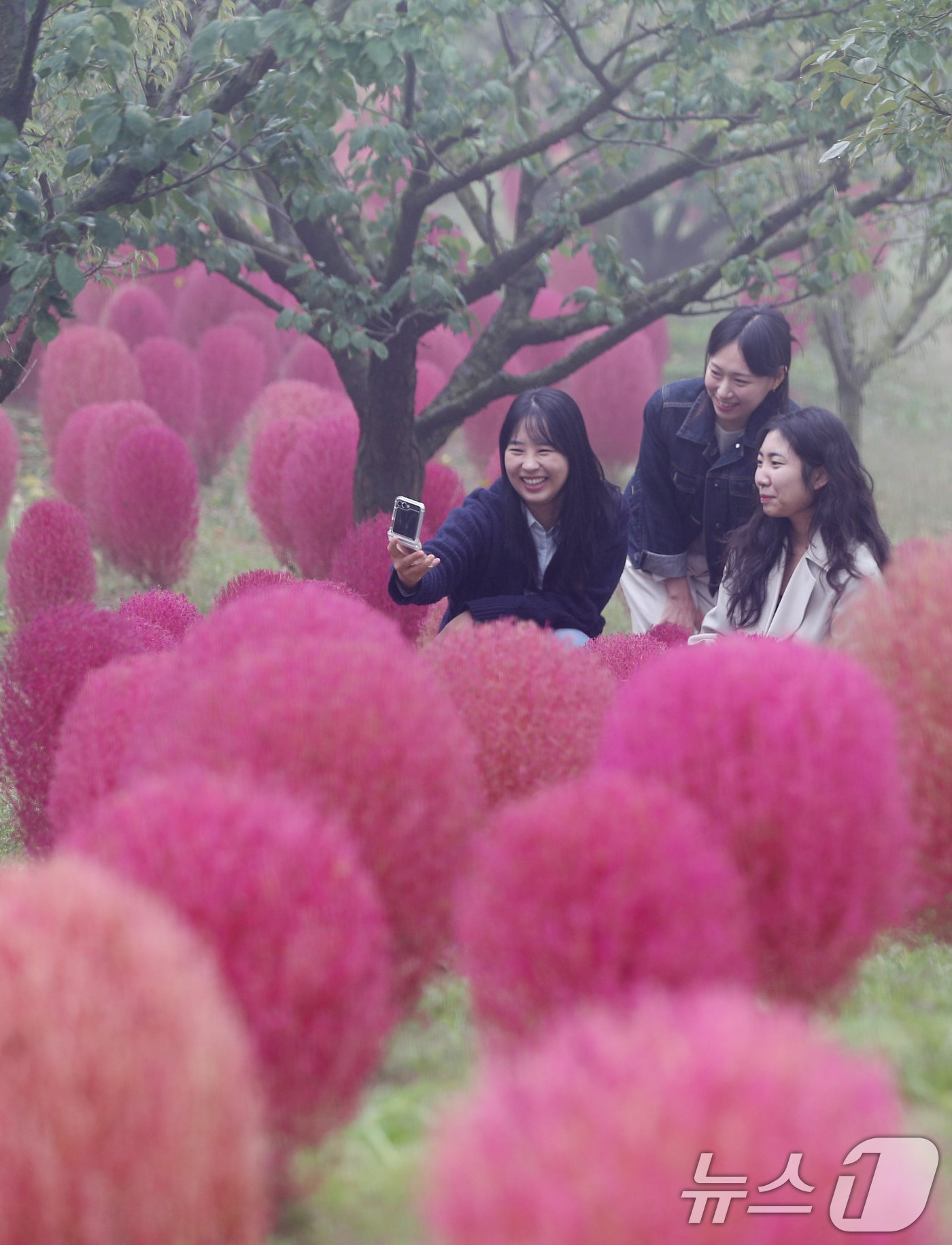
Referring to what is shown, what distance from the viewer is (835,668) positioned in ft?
7.54

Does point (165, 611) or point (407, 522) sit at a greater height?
point (407, 522)

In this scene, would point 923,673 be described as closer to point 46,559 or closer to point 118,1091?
point 118,1091

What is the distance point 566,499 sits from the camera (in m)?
4.63

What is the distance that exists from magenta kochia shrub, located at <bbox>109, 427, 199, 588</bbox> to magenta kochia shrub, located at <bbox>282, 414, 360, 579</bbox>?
2.21 ft

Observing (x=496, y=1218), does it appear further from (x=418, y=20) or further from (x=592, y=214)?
(x=592, y=214)

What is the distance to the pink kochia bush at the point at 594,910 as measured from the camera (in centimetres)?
183

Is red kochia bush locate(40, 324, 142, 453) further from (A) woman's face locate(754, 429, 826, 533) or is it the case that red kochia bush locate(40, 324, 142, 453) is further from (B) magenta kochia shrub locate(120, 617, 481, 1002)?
(B) magenta kochia shrub locate(120, 617, 481, 1002)

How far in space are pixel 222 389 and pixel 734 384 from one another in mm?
7767

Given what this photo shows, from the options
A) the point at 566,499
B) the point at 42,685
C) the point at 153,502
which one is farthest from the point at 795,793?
the point at 153,502

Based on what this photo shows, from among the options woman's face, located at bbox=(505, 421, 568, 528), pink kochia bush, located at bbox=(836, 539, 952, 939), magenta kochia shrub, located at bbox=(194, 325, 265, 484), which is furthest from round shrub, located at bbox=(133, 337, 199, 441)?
pink kochia bush, located at bbox=(836, 539, 952, 939)

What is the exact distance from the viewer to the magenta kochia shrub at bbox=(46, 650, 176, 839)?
2730mm

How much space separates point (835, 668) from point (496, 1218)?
1.22 meters

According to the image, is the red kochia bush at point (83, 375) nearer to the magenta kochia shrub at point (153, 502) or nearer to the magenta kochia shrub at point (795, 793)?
the magenta kochia shrub at point (153, 502)

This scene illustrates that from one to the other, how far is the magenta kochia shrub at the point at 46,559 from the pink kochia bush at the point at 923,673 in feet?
15.6
